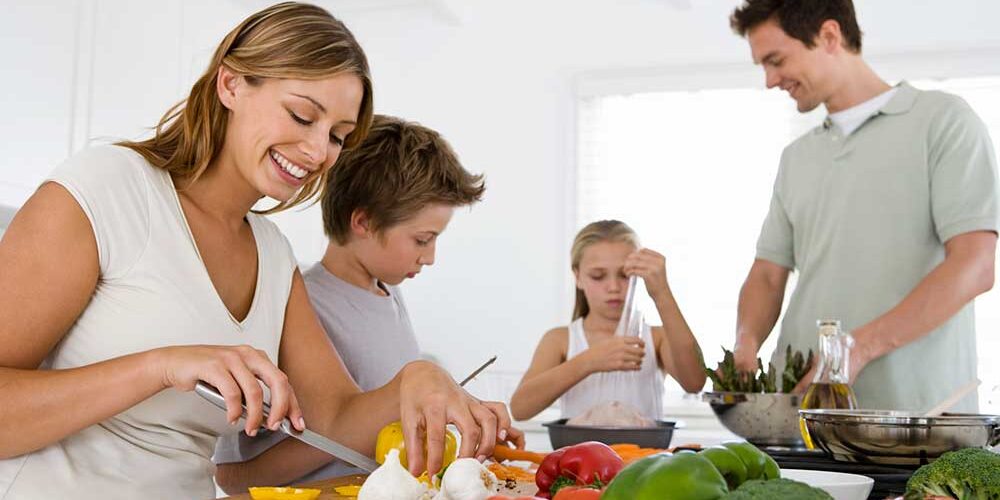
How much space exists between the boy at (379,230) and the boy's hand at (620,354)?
55cm

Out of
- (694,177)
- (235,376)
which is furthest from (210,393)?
(694,177)

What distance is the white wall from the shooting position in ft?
12.7

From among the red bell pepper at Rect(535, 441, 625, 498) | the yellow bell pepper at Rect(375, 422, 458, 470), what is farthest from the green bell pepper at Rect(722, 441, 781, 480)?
the yellow bell pepper at Rect(375, 422, 458, 470)

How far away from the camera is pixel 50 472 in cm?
112

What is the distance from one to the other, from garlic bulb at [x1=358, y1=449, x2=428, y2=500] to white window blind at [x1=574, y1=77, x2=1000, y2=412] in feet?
9.98

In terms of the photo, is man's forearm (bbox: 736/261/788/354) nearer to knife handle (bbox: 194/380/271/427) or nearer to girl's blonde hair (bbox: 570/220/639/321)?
girl's blonde hair (bbox: 570/220/639/321)

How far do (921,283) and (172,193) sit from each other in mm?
1480

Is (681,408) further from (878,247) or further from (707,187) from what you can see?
(878,247)

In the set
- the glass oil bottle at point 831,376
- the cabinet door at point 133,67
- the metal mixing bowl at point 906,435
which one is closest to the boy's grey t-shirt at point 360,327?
the glass oil bottle at point 831,376

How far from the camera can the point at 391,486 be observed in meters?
0.92

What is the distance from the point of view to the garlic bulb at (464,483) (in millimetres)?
920

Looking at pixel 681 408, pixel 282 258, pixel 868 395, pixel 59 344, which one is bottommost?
pixel 681 408

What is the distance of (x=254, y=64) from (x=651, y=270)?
1.30 metres

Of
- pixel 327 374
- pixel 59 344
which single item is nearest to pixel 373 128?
pixel 327 374
